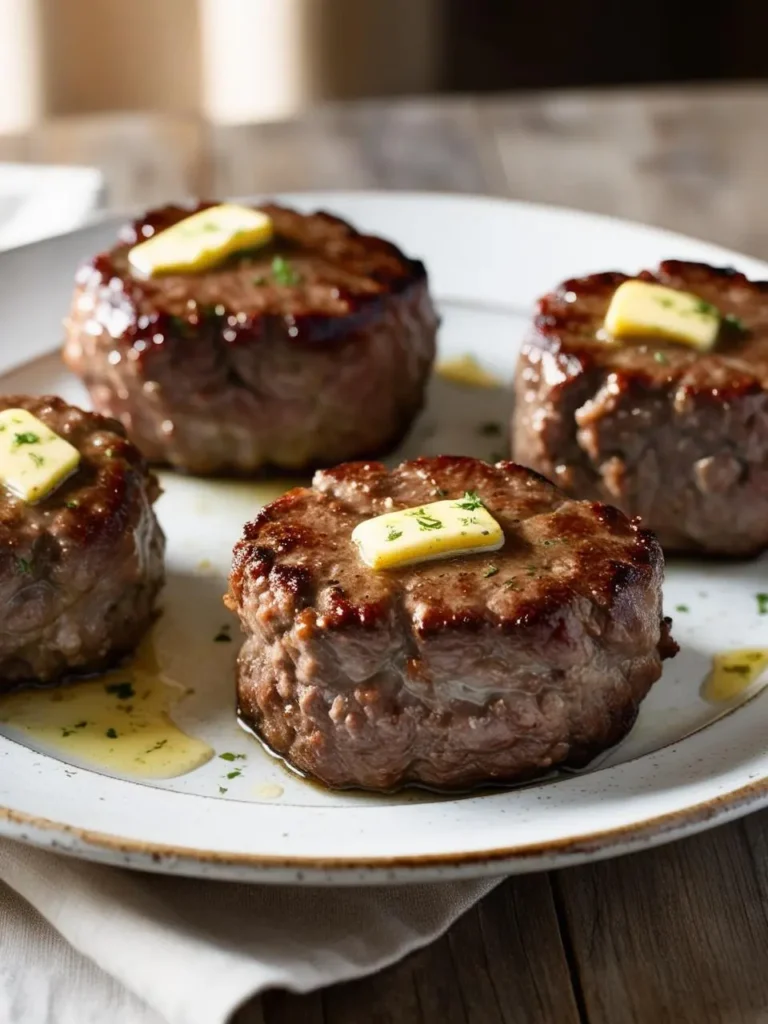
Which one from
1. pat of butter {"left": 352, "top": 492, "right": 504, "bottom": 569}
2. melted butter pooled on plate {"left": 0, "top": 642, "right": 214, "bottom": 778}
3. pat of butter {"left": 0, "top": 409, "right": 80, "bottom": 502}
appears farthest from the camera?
pat of butter {"left": 0, "top": 409, "right": 80, "bottom": 502}

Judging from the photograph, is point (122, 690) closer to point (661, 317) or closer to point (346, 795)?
point (346, 795)

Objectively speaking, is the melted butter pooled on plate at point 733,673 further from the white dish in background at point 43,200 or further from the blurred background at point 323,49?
the blurred background at point 323,49

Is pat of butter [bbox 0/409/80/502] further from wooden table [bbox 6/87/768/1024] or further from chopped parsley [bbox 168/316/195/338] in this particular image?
wooden table [bbox 6/87/768/1024]

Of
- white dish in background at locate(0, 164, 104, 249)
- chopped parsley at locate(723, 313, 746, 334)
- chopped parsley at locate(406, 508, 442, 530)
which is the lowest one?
white dish in background at locate(0, 164, 104, 249)

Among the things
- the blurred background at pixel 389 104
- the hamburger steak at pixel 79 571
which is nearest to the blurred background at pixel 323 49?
the blurred background at pixel 389 104

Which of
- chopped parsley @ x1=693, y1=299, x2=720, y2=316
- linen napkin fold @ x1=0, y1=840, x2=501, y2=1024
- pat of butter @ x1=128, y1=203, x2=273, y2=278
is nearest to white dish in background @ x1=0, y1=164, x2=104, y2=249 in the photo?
pat of butter @ x1=128, y1=203, x2=273, y2=278
